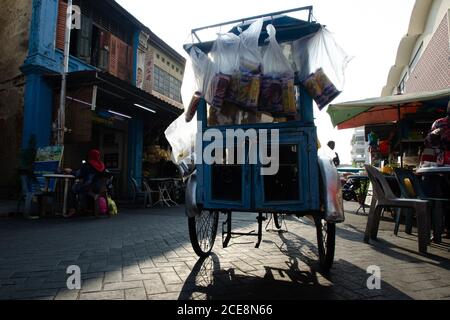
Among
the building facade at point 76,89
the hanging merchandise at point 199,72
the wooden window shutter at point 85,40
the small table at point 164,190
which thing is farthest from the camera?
the wooden window shutter at point 85,40

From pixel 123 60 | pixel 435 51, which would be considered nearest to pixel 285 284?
pixel 435 51

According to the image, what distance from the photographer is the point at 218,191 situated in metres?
2.89

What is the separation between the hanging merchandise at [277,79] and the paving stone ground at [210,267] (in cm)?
159

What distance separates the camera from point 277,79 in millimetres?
2697

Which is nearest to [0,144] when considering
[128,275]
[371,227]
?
[128,275]

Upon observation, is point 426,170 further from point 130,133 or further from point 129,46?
point 129,46

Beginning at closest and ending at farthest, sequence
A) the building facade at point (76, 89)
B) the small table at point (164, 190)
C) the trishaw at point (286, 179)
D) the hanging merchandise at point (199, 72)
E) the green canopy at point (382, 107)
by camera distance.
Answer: the trishaw at point (286, 179)
the hanging merchandise at point (199, 72)
the green canopy at point (382, 107)
the building facade at point (76, 89)
the small table at point (164, 190)

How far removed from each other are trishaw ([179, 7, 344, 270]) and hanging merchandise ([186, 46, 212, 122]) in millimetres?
81

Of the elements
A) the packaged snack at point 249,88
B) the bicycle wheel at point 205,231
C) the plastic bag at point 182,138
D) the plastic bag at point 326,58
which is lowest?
the bicycle wheel at point 205,231

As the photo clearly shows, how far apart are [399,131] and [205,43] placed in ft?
21.4

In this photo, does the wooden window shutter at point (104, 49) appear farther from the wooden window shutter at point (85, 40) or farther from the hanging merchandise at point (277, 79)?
the hanging merchandise at point (277, 79)

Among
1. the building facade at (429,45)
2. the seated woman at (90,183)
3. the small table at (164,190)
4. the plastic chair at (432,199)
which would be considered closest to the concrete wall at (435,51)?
the building facade at (429,45)

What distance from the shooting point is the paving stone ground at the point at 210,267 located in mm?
2311

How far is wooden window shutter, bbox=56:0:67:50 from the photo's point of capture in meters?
9.57
